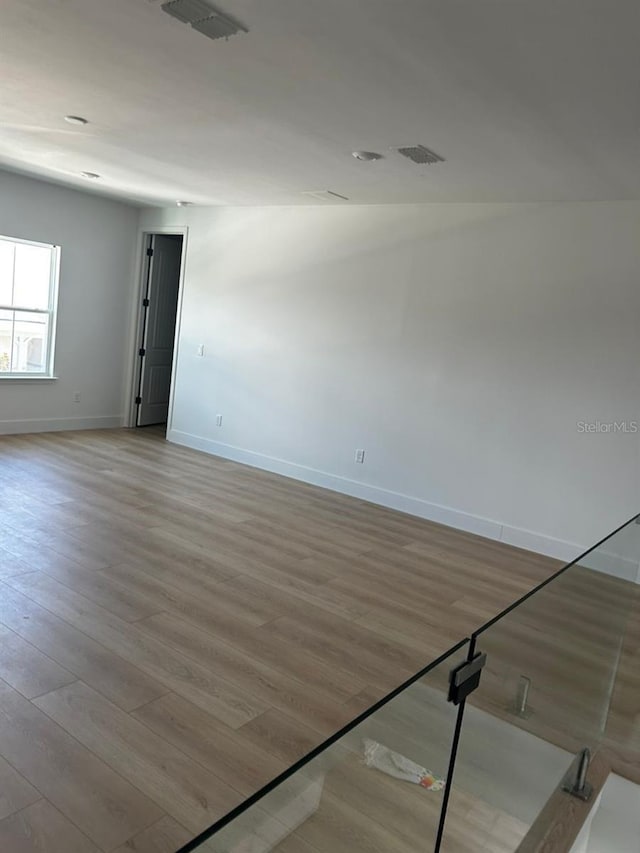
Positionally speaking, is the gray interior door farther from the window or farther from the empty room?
the window

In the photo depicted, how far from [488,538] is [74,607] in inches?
130

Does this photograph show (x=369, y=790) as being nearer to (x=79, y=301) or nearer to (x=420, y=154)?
(x=420, y=154)

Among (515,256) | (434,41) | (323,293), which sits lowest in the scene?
(323,293)

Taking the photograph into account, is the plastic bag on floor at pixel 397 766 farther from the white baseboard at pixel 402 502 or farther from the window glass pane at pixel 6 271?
the window glass pane at pixel 6 271

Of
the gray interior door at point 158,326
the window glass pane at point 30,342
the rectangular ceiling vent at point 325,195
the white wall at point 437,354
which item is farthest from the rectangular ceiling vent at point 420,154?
the window glass pane at point 30,342

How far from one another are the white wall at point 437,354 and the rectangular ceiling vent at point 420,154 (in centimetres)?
123

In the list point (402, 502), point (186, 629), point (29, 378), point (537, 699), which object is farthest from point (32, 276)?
point (537, 699)

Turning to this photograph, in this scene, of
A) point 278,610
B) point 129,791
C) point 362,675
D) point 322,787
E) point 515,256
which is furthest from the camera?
point 515,256

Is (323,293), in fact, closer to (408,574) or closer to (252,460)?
(252,460)

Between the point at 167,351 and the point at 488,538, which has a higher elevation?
the point at 167,351

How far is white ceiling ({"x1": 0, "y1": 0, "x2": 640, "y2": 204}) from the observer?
2389mm

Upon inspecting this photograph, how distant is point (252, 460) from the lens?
6.74 meters

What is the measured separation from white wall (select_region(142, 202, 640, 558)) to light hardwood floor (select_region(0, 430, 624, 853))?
57cm

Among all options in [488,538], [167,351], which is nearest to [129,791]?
[488,538]
